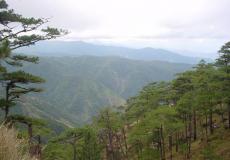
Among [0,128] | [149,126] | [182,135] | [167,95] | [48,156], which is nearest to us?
[0,128]

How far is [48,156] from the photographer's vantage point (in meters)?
50.7

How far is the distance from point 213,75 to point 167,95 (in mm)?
7753

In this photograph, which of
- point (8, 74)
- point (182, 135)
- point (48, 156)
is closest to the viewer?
point (8, 74)

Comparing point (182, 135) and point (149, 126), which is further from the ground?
point (149, 126)

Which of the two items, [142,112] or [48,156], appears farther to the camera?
[142,112]

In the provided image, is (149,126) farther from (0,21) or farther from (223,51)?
(0,21)

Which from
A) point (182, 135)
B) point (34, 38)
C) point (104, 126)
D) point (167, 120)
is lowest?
point (182, 135)

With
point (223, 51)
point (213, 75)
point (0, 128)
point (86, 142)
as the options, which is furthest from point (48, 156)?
point (0, 128)

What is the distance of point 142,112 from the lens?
59344mm

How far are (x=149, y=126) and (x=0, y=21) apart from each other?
26.2 metres

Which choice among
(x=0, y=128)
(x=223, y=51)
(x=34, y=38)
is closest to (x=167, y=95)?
(x=223, y=51)

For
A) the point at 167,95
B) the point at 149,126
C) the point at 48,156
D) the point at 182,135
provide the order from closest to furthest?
1. the point at 149,126
2. the point at 48,156
3. the point at 167,95
4. the point at 182,135

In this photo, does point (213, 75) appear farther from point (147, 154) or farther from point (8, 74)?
point (8, 74)

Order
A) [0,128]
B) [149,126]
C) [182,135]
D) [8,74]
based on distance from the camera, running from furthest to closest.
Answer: [182,135]
[149,126]
[8,74]
[0,128]
